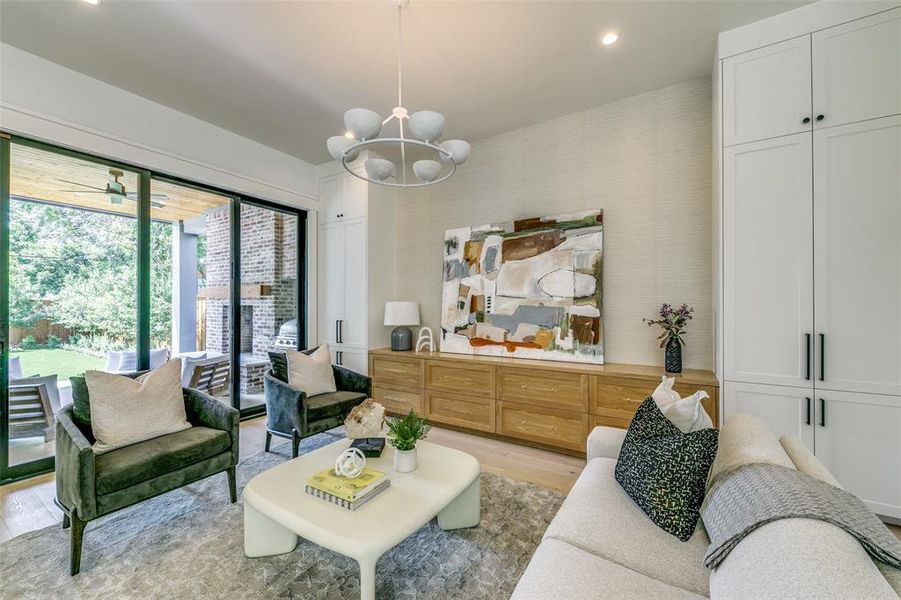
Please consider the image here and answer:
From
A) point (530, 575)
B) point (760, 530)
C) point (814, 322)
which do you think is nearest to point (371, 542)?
point (530, 575)

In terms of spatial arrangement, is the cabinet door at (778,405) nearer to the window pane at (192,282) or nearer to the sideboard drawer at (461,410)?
the sideboard drawer at (461,410)

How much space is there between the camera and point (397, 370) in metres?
4.02

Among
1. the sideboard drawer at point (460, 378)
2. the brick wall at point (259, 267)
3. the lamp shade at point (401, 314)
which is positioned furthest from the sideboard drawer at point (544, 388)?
the brick wall at point (259, 267)

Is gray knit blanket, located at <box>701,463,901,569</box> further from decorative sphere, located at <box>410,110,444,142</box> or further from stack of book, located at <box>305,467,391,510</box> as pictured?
decorative sphere, located at <box>410,110,444,142</box>

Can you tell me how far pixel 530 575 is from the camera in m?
1.15

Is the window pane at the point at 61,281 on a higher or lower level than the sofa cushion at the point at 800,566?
higher

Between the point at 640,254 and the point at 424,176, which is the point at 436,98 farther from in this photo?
the point at 640,254

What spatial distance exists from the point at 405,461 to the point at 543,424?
161cm

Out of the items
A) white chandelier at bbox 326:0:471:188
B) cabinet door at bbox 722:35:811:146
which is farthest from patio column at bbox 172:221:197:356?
cabinet door at bbox 722:35:811:146

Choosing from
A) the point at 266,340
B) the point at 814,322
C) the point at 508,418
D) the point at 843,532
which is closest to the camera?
the point at 843,532

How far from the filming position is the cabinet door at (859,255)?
6.73ft

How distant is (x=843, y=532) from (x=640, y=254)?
263 cm

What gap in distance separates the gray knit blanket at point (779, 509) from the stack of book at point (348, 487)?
1257 millimetres

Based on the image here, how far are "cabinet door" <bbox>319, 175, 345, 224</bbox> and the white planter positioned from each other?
326cm
